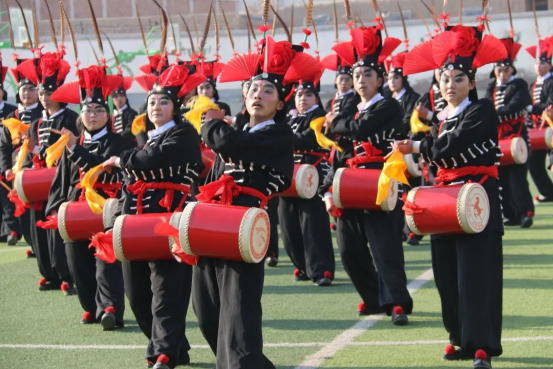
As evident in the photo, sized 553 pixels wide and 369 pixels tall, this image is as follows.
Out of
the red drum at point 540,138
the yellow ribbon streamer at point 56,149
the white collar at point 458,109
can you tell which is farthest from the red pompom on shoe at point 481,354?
the red drum at point 540,138

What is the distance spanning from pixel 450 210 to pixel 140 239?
1.85m

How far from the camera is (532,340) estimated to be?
261 inches

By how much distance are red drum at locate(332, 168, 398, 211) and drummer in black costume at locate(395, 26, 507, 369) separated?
122 centimetres

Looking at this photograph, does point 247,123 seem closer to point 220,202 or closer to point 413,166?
point 220,202

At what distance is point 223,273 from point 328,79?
18.5 meters

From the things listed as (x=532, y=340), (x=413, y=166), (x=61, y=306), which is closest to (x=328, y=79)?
(x=413, y=166)

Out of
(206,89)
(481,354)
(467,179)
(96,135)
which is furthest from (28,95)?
(481,354)

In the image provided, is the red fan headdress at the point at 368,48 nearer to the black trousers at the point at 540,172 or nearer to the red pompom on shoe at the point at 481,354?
the red pompom on shoe at the point at 481,354

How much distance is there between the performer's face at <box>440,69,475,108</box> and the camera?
20.1 ft

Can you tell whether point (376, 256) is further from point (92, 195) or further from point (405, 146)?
point (92, 195)

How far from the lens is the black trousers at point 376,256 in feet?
24.4


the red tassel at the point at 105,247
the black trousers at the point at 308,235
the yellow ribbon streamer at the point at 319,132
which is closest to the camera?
the red tassel at the point at 105,247

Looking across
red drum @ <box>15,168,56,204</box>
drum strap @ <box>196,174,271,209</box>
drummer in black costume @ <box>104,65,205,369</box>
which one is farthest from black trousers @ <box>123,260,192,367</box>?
red drum @ <box>15,168,56,204</box>

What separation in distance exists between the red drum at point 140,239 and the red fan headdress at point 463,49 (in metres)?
1.90
